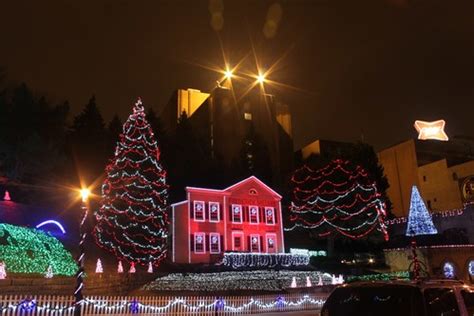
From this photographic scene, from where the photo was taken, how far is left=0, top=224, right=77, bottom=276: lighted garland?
2164 cm

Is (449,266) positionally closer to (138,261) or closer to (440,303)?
(138,261)

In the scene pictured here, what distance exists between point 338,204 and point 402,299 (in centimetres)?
3705

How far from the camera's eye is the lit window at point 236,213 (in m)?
37.7

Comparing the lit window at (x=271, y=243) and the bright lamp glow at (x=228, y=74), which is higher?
the bright lamp glow at (x=228, y=74)

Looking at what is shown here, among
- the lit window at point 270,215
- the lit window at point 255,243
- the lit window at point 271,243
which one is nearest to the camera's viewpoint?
the lit window at point 255,243

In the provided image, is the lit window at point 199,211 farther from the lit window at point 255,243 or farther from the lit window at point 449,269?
the lit window at point 449,269

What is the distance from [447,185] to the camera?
52.8 metres

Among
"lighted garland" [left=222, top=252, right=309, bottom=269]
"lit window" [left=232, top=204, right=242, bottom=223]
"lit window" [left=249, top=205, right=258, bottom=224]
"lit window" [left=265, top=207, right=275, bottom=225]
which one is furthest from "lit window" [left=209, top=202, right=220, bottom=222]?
"lit window" [left=265, top=207, right=275, bottom=225]

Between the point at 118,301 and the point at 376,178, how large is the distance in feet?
124

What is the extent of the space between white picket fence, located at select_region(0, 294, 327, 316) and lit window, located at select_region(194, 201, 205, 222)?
15270mm

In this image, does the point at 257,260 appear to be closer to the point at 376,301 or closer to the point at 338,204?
the point at 338,204

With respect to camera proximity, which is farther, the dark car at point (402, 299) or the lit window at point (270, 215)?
the lit window at point (270, 215)

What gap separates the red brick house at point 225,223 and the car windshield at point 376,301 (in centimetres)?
2768

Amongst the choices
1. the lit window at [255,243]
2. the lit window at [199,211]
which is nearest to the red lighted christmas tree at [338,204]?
the lit window at [255,243]
